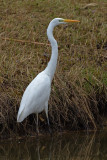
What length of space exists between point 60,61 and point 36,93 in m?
1.54

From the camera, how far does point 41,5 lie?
30.4 feet

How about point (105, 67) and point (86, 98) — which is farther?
point (105, 67)

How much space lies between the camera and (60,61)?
7.09 metres

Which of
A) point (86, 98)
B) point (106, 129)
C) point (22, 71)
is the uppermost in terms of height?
point (22, 71)

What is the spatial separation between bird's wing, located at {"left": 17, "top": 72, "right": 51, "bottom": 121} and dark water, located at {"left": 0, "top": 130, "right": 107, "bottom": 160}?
453 millimetres

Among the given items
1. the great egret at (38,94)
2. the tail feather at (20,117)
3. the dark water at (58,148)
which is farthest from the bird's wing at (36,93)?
the dark water at (58,148)

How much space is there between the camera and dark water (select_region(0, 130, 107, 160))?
17.1ft

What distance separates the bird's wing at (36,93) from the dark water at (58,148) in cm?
45

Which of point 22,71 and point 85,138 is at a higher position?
point 22,71

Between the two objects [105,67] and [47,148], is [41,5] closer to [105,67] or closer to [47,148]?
[105,67]

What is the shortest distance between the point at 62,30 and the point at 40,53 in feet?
3.23

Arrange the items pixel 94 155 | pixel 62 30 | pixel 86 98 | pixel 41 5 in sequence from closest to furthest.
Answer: pixel 94 155, pixel 86 98, pixel 62 30, pixel 41 5

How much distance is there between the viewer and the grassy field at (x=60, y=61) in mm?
5945

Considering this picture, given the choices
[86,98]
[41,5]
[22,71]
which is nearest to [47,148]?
[86,98]
